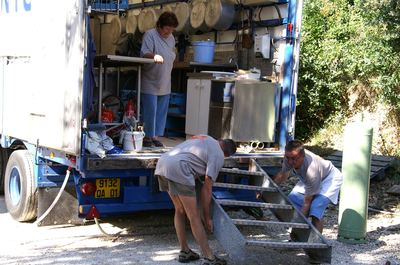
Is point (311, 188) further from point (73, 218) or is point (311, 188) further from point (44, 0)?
point (44, 0)

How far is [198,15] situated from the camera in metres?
8.43

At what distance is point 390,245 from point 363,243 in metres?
0.28

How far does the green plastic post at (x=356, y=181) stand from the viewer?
6.60m

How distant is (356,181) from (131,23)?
16.6ft

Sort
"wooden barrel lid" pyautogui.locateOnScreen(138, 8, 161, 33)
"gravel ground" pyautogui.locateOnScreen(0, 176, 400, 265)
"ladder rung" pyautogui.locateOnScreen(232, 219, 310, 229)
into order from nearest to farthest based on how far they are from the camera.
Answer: "ladder rung" pyautogui.locateOnScreen(232, 219, 310, 229)
"gravel ground" pyautogui.locateOnScreen(0, 176, 400, 265)
"wooden barrel lid" pyautogui.locateOnScreen(138, 8, 161, 33)

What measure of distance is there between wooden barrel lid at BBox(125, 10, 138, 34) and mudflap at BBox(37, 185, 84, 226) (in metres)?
4.04

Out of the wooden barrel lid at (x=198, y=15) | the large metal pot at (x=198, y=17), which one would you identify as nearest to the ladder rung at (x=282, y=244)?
the large metal pot at (x=198, y=17)

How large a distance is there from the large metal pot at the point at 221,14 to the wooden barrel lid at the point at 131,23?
215 cm

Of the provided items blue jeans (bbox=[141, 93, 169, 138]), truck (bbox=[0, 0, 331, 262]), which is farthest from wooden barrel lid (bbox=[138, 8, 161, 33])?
blue jeans (bbox=[141, 93, 169, 138])

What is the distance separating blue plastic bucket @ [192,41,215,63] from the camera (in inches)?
319

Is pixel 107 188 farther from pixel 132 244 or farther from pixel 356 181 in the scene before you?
pixel 356 181

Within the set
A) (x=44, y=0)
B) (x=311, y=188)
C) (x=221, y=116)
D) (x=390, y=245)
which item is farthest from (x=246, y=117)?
(x=44, y=0)

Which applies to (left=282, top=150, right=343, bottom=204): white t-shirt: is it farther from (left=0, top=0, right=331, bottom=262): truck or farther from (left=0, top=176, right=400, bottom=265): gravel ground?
(left=0, top=176, right=400, bottom=265): gravel ground

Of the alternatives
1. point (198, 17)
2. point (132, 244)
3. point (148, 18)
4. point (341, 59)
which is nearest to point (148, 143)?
point (132, 244)
